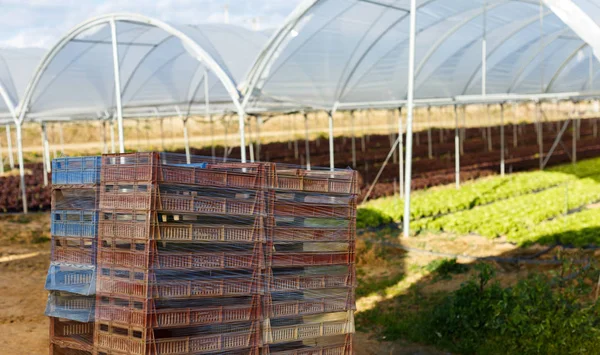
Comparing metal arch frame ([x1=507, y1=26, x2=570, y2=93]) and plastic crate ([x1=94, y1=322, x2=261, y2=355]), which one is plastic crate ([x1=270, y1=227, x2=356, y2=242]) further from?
metal arch frame ([x1=507, y1=26, x2=570, y2=93])

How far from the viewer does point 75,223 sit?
540cm

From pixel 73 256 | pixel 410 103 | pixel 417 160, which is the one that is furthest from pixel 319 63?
pixel 417 160

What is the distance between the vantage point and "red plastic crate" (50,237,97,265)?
5.29 m

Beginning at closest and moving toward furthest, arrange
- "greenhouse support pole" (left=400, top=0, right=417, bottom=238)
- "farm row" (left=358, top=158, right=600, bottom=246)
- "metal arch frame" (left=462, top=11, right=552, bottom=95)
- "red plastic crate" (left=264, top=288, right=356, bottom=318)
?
"red plastic crate" (left=264, top=288, right=356, bottom=318) < "farm row" (left=358, top=158, right=600, bottom=246) < "greenhouse support pole" (left=400, top=0, right=417, bottom=238) < "metal arch frame" (left=462, top=11, right=552, bottom=95)

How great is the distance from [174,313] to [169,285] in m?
0.21

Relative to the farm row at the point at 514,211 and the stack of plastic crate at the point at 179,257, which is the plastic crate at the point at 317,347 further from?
the farm row at the point at 514,211

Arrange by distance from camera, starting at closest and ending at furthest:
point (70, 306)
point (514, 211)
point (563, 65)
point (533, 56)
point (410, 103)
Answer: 1. point (70, 306)
2. point (410, 103)
3. point (514, 211)
4. point (533, 56)
5. point (563, 65)

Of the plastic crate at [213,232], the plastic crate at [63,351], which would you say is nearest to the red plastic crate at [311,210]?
the plastic crate at [213,232]

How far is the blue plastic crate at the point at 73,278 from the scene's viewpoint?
5.20 meters

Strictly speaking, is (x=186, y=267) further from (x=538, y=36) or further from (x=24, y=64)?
(x=24, y=64)

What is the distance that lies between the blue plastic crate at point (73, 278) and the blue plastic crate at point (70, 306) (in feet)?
0.29

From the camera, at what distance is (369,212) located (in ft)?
45.9

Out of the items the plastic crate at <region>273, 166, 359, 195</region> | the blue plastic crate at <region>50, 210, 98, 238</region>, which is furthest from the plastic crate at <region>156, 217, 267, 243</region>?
the blue plastic crate at <region>50, 210, 98, 238</region>

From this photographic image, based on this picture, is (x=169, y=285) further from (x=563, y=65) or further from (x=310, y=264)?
(x=563, y=65)
